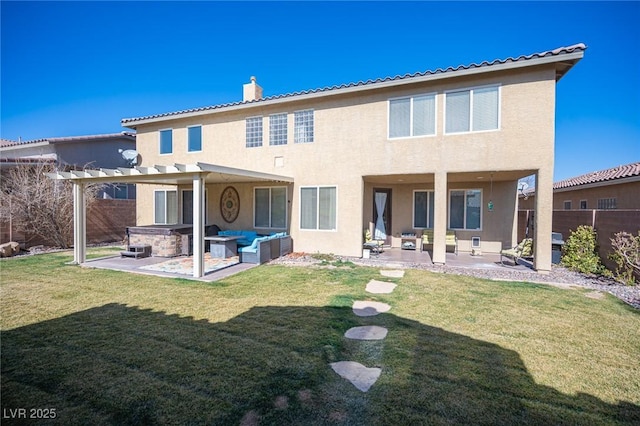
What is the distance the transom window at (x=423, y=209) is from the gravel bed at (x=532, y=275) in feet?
13.8

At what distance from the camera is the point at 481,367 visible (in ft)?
13.5

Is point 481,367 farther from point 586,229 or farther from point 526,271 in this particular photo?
point 586,229

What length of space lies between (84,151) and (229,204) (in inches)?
513

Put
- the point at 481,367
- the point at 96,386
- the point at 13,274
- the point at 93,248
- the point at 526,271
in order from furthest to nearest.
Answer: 1. the point at 93,248
2. the point at 526,271
3. the point at 13,274
4. the point at 481,367
5. the point at 96,386

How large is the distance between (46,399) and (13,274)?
28.3 ft

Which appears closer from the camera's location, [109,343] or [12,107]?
[109,343]

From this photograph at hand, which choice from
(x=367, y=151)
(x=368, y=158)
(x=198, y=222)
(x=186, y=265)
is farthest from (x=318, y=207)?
(x=186, y=265)

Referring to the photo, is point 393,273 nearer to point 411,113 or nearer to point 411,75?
point 411,113

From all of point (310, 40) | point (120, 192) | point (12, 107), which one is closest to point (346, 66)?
point (310, 40)

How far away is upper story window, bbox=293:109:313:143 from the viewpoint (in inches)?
510

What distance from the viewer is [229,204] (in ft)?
48.1

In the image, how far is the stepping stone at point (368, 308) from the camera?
6.24 metres

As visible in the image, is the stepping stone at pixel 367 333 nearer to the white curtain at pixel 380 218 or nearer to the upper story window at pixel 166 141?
the white curtain at pixel 380 218

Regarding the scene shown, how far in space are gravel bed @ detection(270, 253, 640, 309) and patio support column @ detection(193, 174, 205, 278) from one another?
3214 mm
